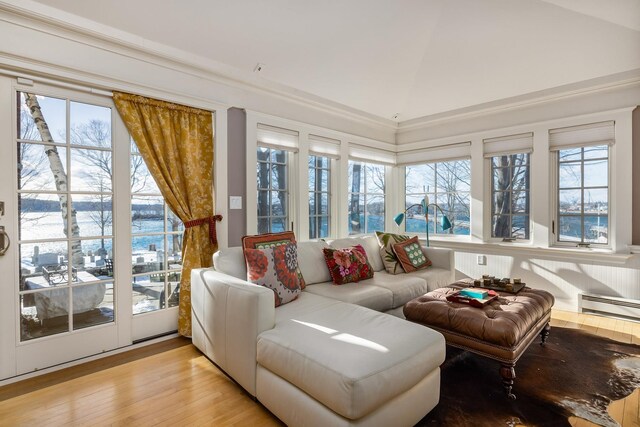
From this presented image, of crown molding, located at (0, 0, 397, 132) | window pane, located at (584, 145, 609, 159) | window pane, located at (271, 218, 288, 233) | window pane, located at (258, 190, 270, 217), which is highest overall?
crown molding, located at (0, 0, 397, 132)

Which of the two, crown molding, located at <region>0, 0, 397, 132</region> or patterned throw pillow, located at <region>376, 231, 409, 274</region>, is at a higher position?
crown molding, located at <region>0, 0, 397, 132</region>

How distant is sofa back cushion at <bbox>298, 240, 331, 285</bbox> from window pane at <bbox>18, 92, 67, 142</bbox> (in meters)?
2.03

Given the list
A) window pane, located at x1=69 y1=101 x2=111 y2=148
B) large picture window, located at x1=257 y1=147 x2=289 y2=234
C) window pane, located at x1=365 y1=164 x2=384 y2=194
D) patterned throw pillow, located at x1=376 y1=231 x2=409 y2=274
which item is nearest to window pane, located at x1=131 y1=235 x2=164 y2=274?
window pane, located at x1=69 y1=101 x2=111 y2=148

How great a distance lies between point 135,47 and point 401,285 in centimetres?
296

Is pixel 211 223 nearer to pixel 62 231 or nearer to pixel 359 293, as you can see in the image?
pixel 62 231

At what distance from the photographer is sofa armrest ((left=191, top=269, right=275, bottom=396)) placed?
1825 mm

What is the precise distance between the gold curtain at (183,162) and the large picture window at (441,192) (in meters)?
3.14

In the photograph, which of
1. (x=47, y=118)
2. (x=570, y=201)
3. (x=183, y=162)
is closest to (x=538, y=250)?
(x=570, y=201)

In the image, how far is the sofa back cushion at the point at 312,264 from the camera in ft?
9.48

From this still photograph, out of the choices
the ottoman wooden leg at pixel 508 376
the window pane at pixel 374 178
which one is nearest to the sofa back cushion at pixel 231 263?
the ottoman wooden leg at pixel 508 376

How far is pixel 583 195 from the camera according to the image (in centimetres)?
354

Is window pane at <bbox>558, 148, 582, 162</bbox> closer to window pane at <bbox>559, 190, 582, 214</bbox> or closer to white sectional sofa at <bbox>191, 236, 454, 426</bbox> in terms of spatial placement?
window pane at <bbox>559, 190, 582, 214</bbox>

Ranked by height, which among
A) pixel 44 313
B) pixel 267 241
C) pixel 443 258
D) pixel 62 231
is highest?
pixel 62 231

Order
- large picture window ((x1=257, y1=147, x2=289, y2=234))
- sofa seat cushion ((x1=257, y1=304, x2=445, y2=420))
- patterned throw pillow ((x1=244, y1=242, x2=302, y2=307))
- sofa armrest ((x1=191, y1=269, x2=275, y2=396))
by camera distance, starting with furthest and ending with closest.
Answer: large picture window ((x1=257, y1=147, x2=289, y2=234)) → patterned throw pillow ((x1=244, y1=242, x2=302, y2=307)) → sofa armrest ((x1=191, y1=269, x2=275, y2=396)) → sofa seat cushion ((x1=257, y1=304, x2=445, y2=420))
